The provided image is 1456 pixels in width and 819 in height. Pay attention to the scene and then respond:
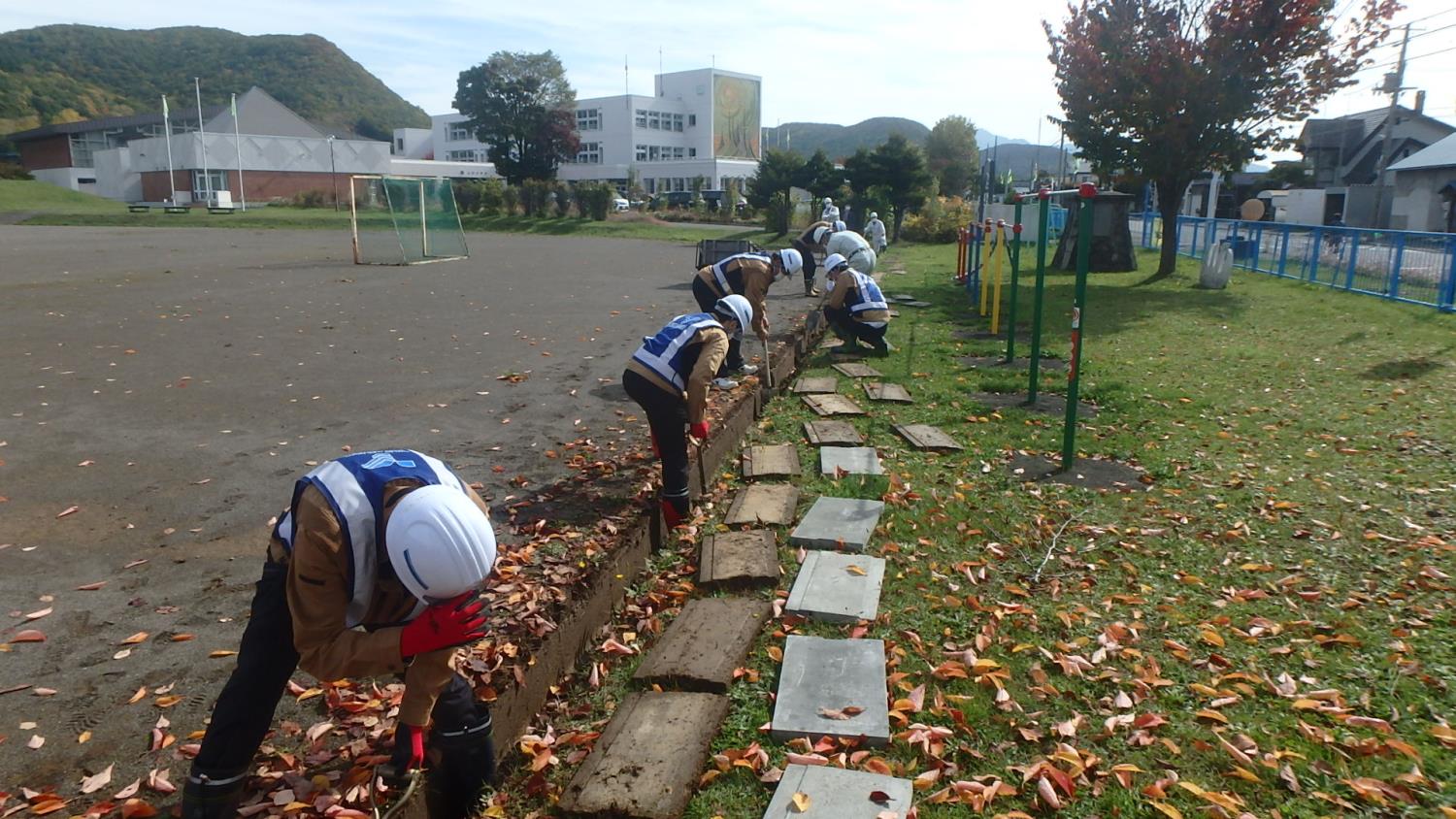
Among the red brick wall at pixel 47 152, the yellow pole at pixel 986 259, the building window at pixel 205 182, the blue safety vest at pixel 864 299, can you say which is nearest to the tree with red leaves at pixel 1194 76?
the yellow pole at pixel 986 259

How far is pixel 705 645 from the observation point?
4453 mm

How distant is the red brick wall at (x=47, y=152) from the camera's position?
81375mm

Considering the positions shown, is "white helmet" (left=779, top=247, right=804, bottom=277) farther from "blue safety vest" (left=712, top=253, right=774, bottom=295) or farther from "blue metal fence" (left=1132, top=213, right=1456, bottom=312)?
"blue metal fence" (left=1132, top=213, right=1456, bottom=312)

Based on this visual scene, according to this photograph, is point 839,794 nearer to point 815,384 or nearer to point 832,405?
point 832,405

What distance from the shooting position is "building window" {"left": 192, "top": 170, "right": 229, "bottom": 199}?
68.8 meters

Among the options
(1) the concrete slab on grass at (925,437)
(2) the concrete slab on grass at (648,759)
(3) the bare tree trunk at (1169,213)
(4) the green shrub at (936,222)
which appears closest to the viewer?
(2) the concrete slab on grass at (648,759)

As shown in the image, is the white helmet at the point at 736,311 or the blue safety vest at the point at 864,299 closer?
the white helmet at the point at 736,311

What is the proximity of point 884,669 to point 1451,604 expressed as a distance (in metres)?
3.07

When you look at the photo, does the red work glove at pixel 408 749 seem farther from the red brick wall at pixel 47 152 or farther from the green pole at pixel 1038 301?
the red brick wall at pixel 47 152

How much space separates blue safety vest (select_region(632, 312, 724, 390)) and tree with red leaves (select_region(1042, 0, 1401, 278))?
1721 centimetres

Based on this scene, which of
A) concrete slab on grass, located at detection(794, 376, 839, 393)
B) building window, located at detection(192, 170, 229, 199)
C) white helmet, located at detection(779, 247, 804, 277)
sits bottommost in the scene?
concrete slab on grass, located at detection(794, 376, 839, 393)

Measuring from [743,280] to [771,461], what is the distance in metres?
4.18

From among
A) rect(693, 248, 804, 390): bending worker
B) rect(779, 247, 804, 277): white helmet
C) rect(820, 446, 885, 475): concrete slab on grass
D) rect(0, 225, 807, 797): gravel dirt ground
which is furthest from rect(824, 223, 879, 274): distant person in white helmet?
rect(820, 446, 885, 475): concrete slab on grass

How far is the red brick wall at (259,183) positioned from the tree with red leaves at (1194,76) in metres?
61.1
